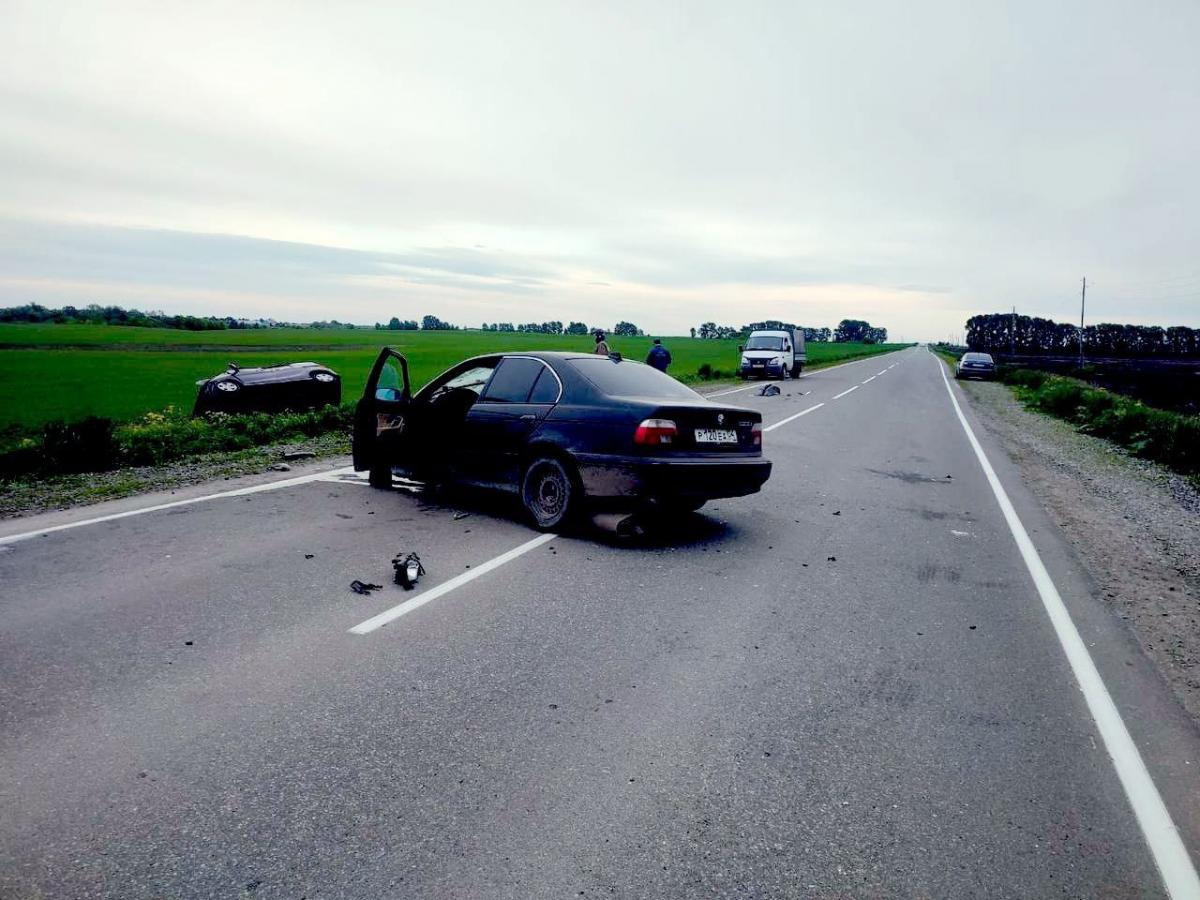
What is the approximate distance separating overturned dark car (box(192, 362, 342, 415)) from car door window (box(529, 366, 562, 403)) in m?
10.2

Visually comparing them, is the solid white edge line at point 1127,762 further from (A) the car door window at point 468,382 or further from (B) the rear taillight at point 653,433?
(A) the car door window at point 468,382

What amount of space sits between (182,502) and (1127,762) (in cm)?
813

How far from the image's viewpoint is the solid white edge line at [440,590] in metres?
4.71

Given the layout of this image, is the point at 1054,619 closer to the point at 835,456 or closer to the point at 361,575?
the point at 361,575

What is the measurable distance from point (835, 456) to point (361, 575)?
8.81m

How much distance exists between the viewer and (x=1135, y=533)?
26.6 ft

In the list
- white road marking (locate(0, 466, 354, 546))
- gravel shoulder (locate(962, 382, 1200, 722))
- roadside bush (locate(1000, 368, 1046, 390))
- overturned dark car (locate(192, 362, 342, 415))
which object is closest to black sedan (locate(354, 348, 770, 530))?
white road marking (locate(0, 466, 354, 546))

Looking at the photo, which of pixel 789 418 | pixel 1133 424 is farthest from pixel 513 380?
pixel 1133 424

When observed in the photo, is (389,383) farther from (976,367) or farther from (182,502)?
(976,367)

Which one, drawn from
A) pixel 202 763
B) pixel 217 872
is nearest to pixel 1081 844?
pixel 217 872

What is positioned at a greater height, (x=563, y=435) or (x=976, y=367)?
(x=976, y=367)

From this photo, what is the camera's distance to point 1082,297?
69562mm

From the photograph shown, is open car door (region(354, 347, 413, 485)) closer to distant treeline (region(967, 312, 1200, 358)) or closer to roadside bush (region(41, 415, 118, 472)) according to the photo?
roadside bush (region(41, 415, 118, 472))

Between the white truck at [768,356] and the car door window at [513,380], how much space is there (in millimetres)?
28731
